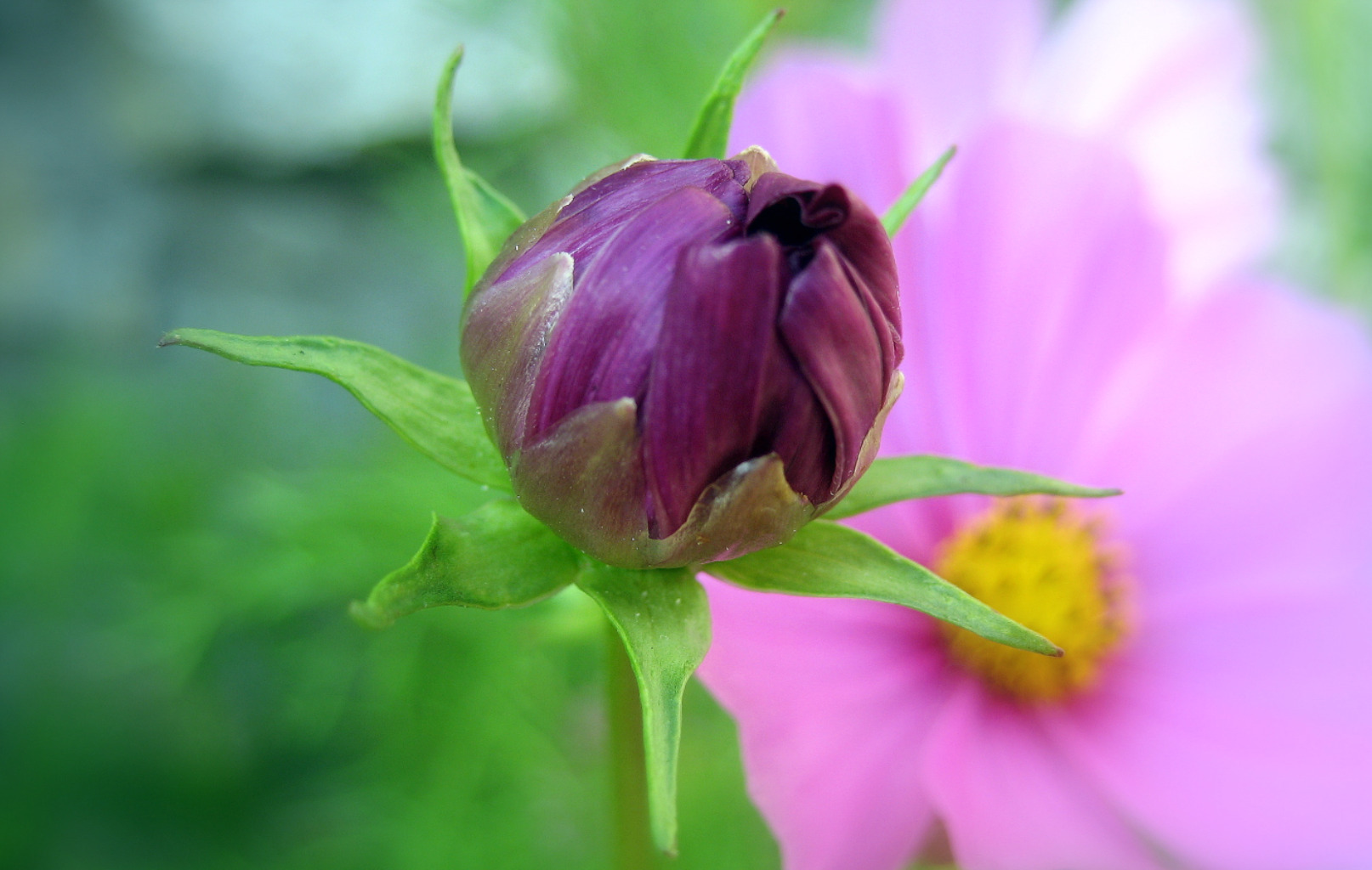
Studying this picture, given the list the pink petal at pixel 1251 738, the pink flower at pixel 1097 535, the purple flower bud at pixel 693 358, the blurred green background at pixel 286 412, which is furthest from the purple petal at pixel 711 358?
the blurred green background at pixel 286 412

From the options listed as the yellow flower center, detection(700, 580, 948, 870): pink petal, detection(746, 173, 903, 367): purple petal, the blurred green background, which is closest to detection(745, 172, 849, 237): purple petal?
detection(746, 173, 903, 367): purple petal

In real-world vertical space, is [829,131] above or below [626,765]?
above

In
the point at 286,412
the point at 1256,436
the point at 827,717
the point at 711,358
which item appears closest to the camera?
the point at 711,358

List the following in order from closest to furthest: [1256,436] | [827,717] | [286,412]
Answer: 1. [827,717]
2. [1256,436]
3. [286,412]

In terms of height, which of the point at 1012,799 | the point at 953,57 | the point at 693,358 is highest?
the point at 953,57

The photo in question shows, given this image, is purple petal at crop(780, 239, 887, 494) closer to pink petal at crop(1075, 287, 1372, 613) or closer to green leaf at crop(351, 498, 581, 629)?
green leaf at crop(351, 498, 581, 629)

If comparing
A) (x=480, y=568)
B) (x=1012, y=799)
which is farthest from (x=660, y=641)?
(x=1012, y=799)

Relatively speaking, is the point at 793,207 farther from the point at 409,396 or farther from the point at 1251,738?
the point at 1251,738
